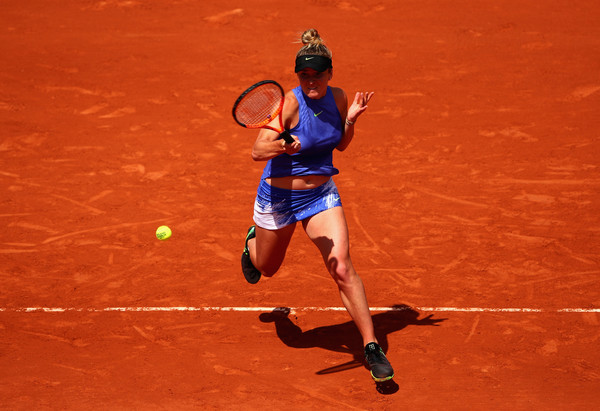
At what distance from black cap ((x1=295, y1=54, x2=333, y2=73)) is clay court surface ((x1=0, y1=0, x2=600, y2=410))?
7.85 feet

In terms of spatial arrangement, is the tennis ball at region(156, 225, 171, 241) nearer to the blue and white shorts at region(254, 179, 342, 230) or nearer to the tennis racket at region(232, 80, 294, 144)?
the blue and white shorts at region(254, 179, 342, 230)

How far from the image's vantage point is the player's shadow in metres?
6.23

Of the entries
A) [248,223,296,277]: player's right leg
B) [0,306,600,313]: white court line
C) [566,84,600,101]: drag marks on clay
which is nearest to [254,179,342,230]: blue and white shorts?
[248,223,296,277]: player's right leg

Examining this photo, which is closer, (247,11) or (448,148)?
(448,148)

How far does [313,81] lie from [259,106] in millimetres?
452

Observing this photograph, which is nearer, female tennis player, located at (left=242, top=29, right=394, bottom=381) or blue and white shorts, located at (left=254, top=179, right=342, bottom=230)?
female tennis player, located at (left=242, top=29, right=394, bottom=381)

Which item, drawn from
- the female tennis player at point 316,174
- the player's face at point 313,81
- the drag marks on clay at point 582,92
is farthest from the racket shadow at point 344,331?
the drag marks on clay at point 582,92

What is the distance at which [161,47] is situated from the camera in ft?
40.2

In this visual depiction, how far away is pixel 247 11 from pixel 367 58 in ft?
8.41

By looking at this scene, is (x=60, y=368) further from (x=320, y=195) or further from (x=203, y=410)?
(x=320, y=195)

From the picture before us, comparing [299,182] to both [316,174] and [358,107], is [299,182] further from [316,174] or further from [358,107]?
[358,107]

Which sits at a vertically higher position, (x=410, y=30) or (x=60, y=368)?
(x=410, y=30)

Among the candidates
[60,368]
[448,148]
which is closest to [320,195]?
[60,368]

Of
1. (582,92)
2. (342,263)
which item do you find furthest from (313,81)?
(582,92)
